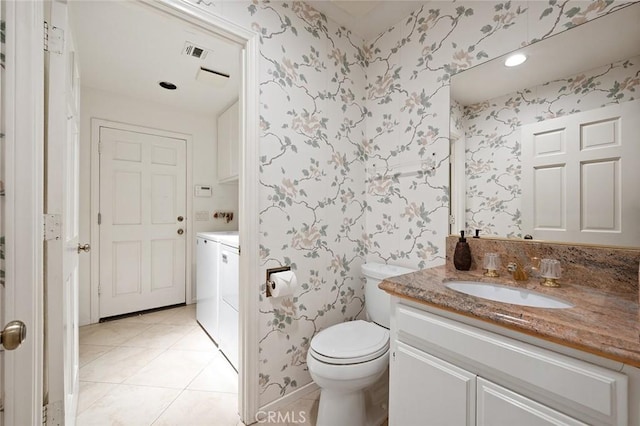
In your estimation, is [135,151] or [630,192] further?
[135,151]

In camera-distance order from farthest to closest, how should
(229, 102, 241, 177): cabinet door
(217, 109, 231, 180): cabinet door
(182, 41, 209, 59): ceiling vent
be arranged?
(217, 109, 231, 180): cabinet door, (229, 102, 241, 177): cabinet door, (182, 41, 209, 59): ceiling vent

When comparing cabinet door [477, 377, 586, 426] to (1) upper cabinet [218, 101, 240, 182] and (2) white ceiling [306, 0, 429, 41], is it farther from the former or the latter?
(1) upper cabinet [218, 101, 240, 182]

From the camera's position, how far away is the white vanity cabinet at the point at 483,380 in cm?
62

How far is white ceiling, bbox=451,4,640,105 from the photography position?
0.98m

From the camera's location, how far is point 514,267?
116 cm

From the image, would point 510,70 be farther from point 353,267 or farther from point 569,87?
point 353,267

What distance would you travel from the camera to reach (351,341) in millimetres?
1305

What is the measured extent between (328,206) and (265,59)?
89cm

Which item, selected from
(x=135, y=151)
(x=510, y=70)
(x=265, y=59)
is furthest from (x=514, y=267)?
(x=135, y=151)

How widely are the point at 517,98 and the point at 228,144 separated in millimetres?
2496

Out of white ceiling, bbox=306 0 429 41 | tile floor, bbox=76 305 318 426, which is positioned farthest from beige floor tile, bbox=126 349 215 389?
white ceiling, bbox=306 0 429 41

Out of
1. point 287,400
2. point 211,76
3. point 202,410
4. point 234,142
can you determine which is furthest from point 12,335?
point 234,142

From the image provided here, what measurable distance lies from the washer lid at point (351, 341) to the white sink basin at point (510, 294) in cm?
46

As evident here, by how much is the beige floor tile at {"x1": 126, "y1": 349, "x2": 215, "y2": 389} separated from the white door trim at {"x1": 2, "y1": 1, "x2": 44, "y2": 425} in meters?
1.09
